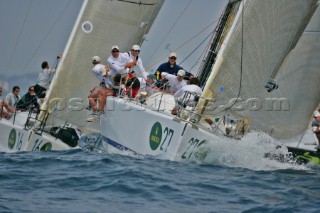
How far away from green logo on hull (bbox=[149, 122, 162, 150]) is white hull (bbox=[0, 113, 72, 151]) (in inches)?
95.4

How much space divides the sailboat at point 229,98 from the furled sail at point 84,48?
237cm

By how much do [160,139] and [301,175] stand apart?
167 centimetres

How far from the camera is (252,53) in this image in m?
10.4

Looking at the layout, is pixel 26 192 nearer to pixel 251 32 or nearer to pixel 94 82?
pixel 251 32

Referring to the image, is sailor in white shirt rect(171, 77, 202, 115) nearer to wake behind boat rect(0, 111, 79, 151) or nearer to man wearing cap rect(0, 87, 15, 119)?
wake behind boat rect(0, 111, 79, 151)

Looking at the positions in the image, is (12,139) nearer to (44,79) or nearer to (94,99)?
(44,79)

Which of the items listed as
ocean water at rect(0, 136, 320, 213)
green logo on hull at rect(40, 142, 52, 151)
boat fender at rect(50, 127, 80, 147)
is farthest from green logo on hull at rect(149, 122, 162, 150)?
boat fender at rect(50, 127, 80, 147)

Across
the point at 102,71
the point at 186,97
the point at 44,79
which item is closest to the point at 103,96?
the point at 102,71

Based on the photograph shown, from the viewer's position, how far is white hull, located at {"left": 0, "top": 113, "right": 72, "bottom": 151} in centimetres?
1239

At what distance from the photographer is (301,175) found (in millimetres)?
9875

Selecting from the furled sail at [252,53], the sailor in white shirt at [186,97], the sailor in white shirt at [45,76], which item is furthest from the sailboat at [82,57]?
the furled sail at [252,53]

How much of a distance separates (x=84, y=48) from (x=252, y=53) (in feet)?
12.7

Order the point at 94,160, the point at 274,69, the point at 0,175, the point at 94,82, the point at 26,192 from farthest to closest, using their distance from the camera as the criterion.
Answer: the point at 94,82
the point at 274,69
the point at 94,160
the point at 0,175
the point at 26,192

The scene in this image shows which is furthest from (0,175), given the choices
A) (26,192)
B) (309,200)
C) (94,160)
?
(309,200)
